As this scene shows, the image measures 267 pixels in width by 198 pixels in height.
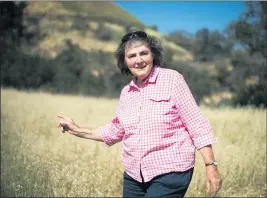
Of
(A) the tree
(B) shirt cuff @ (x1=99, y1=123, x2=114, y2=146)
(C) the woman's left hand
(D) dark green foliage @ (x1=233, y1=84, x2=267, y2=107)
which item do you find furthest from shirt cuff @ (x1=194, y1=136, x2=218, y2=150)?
(D) dark green foliage @ (x1=233, y1=84, x2=267, y2=107)

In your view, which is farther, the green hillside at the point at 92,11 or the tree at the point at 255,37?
the green hillside at the point at 92,11

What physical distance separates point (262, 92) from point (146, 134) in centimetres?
1021

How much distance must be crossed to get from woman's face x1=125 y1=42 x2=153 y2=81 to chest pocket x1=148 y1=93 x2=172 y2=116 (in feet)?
0.79

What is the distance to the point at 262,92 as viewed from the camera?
12.0 metres

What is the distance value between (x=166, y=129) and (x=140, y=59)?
577 millimetres

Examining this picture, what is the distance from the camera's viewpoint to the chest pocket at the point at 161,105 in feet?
8.53

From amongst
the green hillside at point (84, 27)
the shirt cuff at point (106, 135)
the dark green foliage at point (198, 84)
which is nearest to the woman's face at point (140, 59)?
the shirt cuff at point (106, 135)

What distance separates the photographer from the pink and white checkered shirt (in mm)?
2578

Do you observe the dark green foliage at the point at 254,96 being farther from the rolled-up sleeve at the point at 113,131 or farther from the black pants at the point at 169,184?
the black pants at the point at 169,184

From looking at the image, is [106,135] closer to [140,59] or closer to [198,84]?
[140,59]

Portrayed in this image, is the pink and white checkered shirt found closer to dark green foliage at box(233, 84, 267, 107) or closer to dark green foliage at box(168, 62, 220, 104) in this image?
dark green foliage at box(233, 84, 267, 107)

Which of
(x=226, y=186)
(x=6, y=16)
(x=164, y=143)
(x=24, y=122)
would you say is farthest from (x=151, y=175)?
(x=6, y=16)

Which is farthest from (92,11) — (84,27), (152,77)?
(152,77)

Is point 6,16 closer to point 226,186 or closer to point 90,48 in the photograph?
point 226,186
